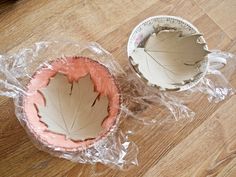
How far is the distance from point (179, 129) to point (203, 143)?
40mm

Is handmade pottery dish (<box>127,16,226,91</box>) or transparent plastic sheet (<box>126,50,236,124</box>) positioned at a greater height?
handmade pottery dish (<box>127,16,226,91</box>)

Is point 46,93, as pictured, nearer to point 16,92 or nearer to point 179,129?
point 16,92

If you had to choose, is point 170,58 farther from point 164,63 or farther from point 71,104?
point 71,104

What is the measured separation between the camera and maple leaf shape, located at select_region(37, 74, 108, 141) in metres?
0.54

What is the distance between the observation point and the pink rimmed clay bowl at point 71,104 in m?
0.53

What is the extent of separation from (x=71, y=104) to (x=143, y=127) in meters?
0.11

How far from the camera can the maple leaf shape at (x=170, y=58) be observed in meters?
0.57

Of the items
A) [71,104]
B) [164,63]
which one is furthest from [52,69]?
[164,63]

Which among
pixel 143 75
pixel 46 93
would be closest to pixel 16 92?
pixel 46 93

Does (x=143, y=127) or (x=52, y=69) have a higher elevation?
(x=52, y=69)

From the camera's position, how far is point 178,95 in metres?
0.60

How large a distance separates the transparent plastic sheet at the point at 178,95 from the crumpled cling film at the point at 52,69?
0.03m

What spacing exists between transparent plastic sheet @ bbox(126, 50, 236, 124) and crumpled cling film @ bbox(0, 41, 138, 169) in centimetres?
3

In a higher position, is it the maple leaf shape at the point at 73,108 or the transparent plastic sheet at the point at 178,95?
the maple leaf shape at the point at 73,108
